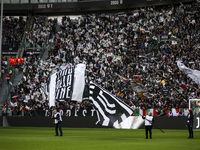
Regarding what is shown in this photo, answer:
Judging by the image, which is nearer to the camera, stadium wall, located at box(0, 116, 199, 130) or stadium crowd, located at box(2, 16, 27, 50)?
stadium wall, located at box(0, 116, 199, 130)

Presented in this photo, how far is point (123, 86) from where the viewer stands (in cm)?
4656

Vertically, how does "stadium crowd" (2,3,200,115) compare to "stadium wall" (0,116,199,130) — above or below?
above

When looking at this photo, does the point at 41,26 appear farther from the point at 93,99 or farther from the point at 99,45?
the point at 93,99

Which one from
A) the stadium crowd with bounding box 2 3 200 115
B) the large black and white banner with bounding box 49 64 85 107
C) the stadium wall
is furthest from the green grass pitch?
the stadium crowd with bounding box 2 3 200 115

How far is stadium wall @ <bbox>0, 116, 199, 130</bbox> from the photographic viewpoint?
40625 mm

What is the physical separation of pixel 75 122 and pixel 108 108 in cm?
2192

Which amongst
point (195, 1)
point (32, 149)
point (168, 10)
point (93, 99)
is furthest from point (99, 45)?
point (32, 149)

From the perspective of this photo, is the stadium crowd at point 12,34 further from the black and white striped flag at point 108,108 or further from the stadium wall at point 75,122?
the black and white striped flag at point 108,108

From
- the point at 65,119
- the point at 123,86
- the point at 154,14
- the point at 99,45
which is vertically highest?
the point at 154,14

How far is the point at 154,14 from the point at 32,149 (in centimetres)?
4292

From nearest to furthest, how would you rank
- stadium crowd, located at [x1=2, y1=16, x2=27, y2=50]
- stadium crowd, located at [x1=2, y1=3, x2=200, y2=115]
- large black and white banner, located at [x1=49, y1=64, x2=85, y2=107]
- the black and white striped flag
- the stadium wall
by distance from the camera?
large black and white banner, located at [x1=49, y1=64, x2=85, y2=107]
the black and white striped flag
the stadium wall
stadium crowd, located at [x1=2, y1=3, x2=200, y2=115]
stadium crowd, located at [x1=2, y1=16, x2=27, y2=50]

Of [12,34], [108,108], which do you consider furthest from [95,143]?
[12,34]

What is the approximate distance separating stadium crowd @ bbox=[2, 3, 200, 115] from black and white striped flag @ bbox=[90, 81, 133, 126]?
1776 centimetres

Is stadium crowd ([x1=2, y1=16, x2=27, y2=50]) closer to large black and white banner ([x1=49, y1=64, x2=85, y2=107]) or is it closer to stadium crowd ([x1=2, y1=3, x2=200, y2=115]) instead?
stadium crowd ([x1=2, y1=3, x2=200, y2=115])
